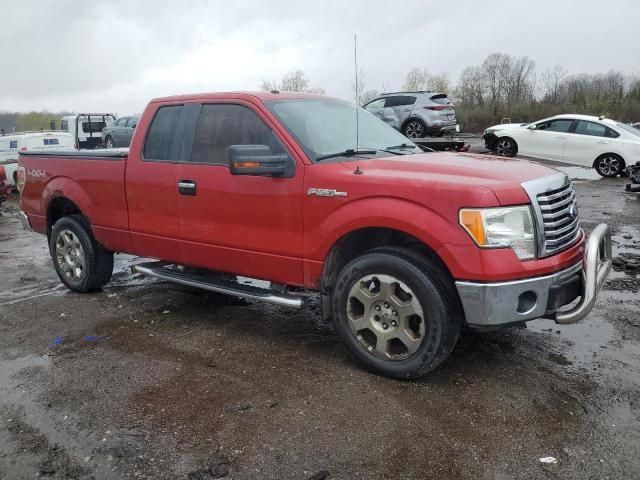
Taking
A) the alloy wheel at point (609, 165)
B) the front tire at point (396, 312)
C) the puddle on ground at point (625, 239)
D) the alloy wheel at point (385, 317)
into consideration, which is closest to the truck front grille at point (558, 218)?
the front tire at point (396, 312)

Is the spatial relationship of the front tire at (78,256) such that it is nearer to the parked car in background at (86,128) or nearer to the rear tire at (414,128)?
the rear tire at (414,128)

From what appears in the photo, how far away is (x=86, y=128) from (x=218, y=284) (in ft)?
78.1

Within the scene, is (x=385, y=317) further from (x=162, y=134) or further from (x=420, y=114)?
(x=420, y=114)

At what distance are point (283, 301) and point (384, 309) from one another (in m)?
0.79

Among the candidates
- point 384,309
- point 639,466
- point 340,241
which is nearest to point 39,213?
point 340,241

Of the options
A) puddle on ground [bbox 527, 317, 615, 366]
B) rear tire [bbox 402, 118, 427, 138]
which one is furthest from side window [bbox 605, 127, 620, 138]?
puddle on ground [bbox 527, 317, 615, 366]

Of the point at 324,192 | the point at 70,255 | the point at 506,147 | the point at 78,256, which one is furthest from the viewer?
the point at 506,147

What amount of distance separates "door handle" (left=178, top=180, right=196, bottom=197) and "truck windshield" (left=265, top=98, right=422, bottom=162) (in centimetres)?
89

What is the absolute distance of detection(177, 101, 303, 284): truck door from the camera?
4.13 m

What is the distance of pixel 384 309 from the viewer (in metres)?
3.75

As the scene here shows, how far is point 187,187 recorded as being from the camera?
464 cm

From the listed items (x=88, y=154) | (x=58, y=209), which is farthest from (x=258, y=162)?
(x=58, y=209)

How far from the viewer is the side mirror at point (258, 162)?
3.92 m

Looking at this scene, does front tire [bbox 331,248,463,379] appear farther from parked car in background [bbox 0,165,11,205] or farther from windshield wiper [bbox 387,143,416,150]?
parked car in background [bbox 0,165,11,205]
